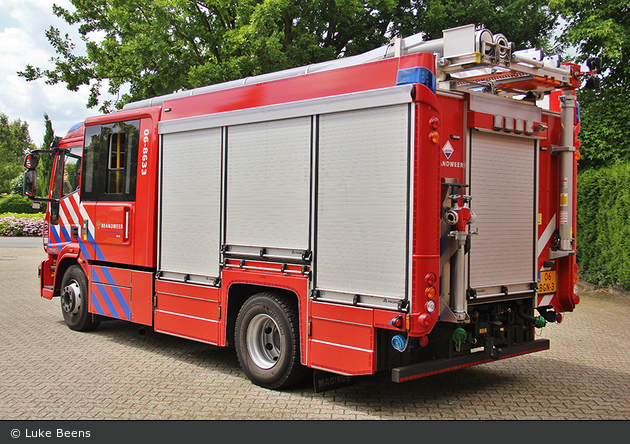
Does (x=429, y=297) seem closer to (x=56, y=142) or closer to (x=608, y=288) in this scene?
(x=56, y=142)

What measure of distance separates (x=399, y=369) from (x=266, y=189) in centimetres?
220

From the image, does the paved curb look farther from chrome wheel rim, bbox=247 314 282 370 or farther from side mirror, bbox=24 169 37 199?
side mirror, bbox=24 169 37 199

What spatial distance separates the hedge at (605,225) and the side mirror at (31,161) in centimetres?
1085

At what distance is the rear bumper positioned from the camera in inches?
188

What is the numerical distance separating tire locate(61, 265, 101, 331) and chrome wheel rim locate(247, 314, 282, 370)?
345 cm

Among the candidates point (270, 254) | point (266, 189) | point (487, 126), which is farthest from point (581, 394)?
point (266, 189)

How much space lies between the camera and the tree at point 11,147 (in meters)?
66.8

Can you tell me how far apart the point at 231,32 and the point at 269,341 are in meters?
10.6

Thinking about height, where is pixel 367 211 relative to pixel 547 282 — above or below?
above

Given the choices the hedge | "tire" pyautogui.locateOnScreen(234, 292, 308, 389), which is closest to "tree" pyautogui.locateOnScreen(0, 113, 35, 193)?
the hedge

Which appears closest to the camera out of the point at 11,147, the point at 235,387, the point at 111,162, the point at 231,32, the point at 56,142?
the point at 235,387

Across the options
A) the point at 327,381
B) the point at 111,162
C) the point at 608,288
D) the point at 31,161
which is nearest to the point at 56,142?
the point at 31,161

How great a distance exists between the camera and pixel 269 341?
5.98 meters

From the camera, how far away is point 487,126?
17.5 feet
